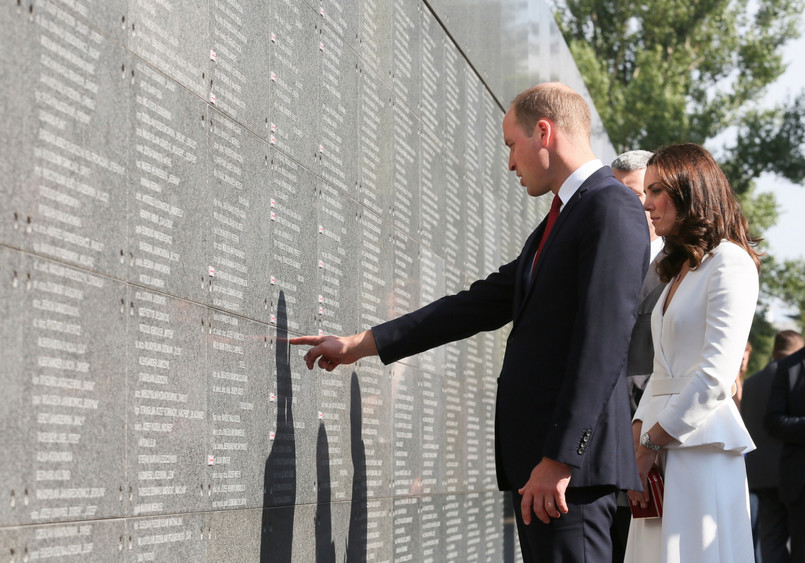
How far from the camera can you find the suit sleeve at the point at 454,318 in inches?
163

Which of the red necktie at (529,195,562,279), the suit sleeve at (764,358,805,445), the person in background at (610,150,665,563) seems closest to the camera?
the red necktie at (529,195,562,279)

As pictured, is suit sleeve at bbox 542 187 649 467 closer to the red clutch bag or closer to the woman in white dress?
the woman in white dress

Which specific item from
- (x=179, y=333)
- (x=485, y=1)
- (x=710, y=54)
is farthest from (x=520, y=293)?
(x=710, y=54)

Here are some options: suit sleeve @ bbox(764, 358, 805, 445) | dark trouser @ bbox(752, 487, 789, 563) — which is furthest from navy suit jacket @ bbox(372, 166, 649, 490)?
dark trouser @ bbox(752, 487, 789, 563)

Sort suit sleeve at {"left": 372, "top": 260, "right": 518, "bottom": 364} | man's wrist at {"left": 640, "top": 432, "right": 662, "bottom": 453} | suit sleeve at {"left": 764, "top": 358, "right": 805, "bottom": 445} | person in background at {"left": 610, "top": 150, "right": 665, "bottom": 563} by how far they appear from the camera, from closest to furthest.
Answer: man's wrist at {"left": 640, "top": 432, "right": 662, "bottom": 453}, suit sleeve at {"left": 372, "top": 260, "right": 518, "bottom": 364}, person in background at {"left": 610, "top": 150, "right": 665, "bottom": 563}, suit sleeve at {"left": 764, "top": 358, "right": 805, "bottom": 445}

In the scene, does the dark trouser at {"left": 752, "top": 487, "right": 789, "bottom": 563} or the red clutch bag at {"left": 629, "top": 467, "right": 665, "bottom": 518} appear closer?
the red clutch bag at {"left": 629, "top": 467, "right": 665, "bottom": 518}

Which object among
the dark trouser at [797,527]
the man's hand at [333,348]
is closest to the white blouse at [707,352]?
the man's hand at [333,348]

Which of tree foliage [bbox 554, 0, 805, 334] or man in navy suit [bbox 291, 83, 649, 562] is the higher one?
tree foliage [bbox 554, 0, 805, 334]

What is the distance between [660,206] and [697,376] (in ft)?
2.07

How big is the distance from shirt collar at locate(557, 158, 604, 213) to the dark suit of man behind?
14.4 feet

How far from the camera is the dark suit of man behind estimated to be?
7434 millimetres

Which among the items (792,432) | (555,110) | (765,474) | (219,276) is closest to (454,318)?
(555,110)

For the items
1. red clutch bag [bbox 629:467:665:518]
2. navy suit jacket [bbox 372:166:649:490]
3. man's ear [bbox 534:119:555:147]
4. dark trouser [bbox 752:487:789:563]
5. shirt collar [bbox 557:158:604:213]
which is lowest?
dark trouser [bbox 752:487:789:563]

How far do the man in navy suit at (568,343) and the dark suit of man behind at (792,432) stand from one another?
14.1 ft
